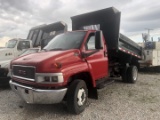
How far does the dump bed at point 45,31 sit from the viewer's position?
11.0 meters

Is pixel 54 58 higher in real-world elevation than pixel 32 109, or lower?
higher

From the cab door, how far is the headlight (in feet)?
3.99

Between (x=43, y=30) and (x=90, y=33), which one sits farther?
(x=43, y=30)

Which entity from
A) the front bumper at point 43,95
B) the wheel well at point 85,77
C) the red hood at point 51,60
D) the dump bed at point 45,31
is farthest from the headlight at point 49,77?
the dump bed at point 45,31

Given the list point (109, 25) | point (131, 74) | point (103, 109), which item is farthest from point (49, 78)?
point (131, 74)

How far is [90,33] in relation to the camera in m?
5.93

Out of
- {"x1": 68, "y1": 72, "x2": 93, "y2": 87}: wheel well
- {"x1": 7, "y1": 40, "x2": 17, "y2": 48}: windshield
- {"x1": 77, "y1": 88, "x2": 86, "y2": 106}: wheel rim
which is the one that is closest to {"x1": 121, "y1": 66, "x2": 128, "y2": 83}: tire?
{"x1": 68, "y1": 72, "x2": 93, "y2": 87}: wheel well

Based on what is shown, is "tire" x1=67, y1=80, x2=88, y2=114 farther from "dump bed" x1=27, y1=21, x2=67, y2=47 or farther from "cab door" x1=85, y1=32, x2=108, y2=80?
"dump bed" x1=27, y1=21, x2=67, y2=47

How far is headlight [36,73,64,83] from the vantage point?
4.46 m

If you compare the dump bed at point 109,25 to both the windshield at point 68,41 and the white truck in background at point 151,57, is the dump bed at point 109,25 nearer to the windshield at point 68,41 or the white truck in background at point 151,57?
the windshield at point 68,41

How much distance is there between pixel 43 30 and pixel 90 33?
715 centimetres

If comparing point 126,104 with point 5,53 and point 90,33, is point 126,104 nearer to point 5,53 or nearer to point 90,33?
point 90,33

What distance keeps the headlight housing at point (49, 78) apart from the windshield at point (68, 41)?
1193 millimetres

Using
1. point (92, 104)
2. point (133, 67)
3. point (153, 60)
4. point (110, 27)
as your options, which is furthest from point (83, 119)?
point (153, 60)
